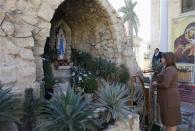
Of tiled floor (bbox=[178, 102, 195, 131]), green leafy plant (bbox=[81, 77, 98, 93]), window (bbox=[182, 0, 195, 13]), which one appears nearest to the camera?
tiled floor (bbox=[178, 102, 195, 131])

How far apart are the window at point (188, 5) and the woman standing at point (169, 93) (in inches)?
305

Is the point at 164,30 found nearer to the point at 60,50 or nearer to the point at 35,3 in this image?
the point at 60,50

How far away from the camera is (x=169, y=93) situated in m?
6.02

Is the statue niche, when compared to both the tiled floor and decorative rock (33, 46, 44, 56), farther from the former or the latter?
the tiled floor

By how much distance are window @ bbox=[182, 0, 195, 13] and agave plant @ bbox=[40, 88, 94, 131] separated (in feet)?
30.6

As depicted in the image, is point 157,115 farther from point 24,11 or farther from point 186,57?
point 186,57

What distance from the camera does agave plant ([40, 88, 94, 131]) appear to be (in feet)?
15.8

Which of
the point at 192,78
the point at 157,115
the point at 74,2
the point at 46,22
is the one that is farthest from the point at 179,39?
the point at 46,22

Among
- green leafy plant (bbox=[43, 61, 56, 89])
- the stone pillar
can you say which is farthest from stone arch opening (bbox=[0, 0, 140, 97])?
the stone pillar

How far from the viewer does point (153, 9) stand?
17547 mm

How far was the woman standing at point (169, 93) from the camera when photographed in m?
5.94

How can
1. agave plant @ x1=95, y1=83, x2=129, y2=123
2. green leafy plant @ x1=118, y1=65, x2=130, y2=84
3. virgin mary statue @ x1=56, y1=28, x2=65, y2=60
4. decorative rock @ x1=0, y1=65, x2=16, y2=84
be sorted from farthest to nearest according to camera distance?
1. virgin mary statue @ x1=56, y1=28, x2=65, y2=60
2. green leafy plant @ x1=118, y1=65, x2=130, y2=84
3. decorative rock @ x1=0, y1=65, x2=16, y2=84
4. agave plant @ x1=95, y1=83, x2=129, y2=123

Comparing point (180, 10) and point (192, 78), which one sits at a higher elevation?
point (180, 10)

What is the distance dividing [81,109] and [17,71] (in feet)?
5.73
